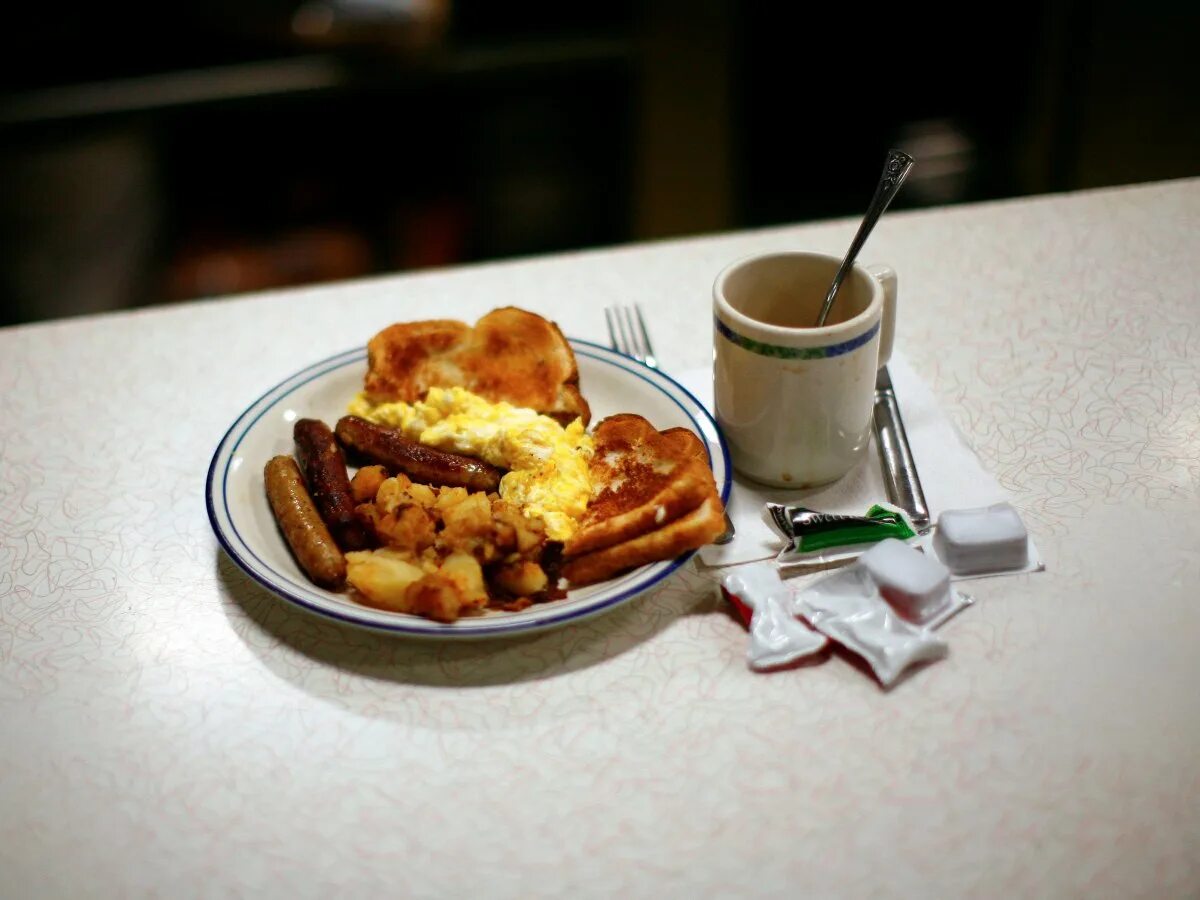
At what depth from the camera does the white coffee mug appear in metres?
1.38

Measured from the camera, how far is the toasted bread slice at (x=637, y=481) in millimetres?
→ 1312

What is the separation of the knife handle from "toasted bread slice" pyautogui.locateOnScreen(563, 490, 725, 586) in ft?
1.05

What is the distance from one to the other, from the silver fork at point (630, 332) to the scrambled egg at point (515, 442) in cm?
32

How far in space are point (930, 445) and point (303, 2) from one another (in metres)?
2.89

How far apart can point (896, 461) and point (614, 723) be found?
62 centimetres

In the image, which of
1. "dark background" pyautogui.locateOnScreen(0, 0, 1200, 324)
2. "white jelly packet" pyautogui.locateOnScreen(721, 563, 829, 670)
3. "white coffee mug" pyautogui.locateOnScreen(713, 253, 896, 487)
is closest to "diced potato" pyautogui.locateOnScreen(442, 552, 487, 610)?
"white jelly packet" pyautogui.locateOnScreen(721, 563, 829, 670)

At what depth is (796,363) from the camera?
138 centimetres

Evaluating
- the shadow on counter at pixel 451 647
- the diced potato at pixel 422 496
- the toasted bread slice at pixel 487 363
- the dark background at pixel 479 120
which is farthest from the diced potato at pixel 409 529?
the dark background at pixel 479 120

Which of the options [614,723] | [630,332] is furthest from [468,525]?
[630,332]

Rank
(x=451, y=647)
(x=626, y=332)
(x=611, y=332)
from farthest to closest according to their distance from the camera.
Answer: (x=626, y=332), (x=611, y=332), (x=451, y=647)

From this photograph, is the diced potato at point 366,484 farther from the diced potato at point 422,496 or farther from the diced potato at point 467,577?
the diced potato at point 467,577

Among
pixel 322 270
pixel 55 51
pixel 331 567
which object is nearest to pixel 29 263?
pixel 55 51

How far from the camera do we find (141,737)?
1231 mm

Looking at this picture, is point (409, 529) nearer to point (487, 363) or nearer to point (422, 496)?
point (422, 496)
